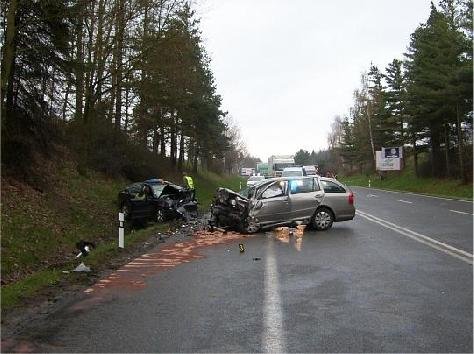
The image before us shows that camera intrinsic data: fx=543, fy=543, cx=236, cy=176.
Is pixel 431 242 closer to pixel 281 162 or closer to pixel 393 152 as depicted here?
pixel 281 162

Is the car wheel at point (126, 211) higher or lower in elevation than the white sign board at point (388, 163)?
→ lower

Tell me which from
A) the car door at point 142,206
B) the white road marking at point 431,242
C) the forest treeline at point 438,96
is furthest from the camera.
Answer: the forest treeline at point 438,96

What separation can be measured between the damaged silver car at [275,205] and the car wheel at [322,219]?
12 centimetres

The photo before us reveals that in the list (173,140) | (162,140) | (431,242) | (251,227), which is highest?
(173,140)

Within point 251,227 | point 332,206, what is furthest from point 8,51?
point 332,206

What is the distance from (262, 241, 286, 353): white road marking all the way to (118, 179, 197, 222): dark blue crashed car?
10022 millimetres

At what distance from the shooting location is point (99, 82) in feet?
84.7

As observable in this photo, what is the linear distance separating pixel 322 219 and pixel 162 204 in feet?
19.7

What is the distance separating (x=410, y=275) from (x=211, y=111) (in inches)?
1451

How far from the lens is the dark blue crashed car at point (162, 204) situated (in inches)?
749

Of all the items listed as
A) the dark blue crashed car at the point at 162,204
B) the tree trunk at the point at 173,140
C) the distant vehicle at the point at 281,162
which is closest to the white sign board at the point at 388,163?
the distant vehicle at the point at 281,162

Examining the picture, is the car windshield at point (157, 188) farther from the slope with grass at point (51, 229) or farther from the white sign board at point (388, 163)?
the white sign board at point (388, 163)

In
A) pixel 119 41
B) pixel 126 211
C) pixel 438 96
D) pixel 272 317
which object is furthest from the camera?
pixel 438 96

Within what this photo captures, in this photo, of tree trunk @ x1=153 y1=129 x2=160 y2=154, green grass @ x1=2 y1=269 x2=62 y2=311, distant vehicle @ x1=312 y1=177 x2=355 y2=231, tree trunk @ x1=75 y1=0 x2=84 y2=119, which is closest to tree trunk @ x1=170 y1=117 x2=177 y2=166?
tree trunk @ x1=153 y1=129 x2=160 y2=154
